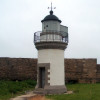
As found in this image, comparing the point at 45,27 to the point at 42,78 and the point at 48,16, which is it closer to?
the point at 48,16

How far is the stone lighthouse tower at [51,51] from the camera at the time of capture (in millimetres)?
15633

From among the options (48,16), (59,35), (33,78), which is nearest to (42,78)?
(59,35)

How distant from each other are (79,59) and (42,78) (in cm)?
923

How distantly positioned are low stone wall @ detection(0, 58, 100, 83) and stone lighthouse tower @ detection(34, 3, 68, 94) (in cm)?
809

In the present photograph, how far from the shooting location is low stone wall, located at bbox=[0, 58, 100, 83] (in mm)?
23953

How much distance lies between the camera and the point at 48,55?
52.1ft

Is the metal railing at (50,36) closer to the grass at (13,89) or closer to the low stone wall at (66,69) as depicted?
the grass at (13,89)

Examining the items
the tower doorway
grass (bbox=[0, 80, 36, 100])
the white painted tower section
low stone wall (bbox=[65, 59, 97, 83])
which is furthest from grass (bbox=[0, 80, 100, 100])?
low stone wall (bbox=[65, 59, 97, 83])

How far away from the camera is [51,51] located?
15.9 metres

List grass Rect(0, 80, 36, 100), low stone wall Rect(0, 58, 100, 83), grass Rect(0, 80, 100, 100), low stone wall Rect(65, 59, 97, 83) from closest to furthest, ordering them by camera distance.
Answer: grass Rect(0, 80, 100, 100)
grass Rect(0, 80, 36, 100)
low stone wall Rect(0, 58, 100, 83)
low stone wall Rect(65, 59, 97, 83)

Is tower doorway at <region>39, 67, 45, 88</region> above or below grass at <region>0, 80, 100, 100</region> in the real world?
above

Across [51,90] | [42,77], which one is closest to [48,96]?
[51,90]

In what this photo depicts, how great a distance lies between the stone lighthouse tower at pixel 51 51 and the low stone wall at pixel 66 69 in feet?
26.5

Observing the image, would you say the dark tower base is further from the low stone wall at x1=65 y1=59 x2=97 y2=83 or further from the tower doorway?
the low stone wall at x1=65 y1=59 x2=97 y2=83
